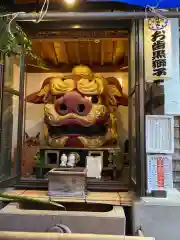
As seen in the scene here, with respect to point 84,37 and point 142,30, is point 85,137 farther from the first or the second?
point 142,30

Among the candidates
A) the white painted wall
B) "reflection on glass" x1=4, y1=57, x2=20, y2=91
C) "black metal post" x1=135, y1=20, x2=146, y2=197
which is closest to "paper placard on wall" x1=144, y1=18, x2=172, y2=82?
"black metal post" x1=135, y1=20, x2=146, y2=197

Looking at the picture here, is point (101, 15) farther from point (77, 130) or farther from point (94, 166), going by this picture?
point (77, 130)

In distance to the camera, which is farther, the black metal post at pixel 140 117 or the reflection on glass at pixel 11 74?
the reflection on glass at pixel 11 74

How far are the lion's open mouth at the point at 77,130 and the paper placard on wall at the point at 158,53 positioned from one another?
6.67 ft

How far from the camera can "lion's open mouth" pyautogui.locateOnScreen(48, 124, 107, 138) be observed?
4.84 metres

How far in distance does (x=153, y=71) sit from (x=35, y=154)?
2.62 m

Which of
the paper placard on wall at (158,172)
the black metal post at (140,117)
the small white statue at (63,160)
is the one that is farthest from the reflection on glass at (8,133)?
the paper placard on wall at (158,172)

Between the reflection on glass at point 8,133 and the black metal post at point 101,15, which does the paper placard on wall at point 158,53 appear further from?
the reflection on glass at point 8,133

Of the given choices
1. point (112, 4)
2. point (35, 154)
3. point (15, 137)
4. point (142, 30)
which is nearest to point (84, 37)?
point (112, 4)

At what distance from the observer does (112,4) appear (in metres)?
3.45

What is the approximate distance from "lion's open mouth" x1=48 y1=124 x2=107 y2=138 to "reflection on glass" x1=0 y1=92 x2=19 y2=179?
1076 millimetres

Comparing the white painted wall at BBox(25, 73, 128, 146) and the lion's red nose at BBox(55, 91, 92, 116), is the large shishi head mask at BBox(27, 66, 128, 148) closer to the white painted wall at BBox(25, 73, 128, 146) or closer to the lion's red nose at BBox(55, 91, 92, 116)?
the lion's red nose at BBox(55, 91, 92, 116)

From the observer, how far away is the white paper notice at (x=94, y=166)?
157 inches

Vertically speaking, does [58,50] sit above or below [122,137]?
above
